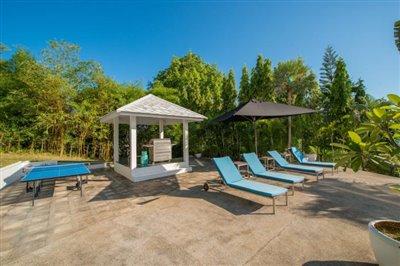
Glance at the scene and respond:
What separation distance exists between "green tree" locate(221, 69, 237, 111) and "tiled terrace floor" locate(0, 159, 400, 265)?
819cm

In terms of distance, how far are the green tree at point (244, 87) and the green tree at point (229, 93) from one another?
504 millimetres

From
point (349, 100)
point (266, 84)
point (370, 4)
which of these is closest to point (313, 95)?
point (349, 100)

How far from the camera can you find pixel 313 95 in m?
12.0

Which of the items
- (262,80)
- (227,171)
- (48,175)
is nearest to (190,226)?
(227,171)

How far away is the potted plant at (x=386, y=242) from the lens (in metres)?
1.78

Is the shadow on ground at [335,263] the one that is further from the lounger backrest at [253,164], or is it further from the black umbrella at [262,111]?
the black umbrella at [262,111]

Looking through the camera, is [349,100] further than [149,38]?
No

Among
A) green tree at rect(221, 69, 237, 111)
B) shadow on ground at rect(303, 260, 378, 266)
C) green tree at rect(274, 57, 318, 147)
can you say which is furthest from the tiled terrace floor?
green tree at rect(221, 69, 237, 111)

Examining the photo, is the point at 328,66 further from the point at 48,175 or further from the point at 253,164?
the point at 48,175

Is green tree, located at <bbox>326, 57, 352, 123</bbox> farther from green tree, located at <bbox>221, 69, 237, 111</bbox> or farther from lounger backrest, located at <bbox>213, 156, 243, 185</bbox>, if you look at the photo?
lounger backrest, located at <bbox>213, 156, 243, 185</bbox>

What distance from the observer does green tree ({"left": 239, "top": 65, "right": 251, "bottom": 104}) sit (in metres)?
11.7

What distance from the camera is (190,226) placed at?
3129 mm

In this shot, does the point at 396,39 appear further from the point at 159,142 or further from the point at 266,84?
the point at 266,84

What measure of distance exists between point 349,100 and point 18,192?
14.9 m
